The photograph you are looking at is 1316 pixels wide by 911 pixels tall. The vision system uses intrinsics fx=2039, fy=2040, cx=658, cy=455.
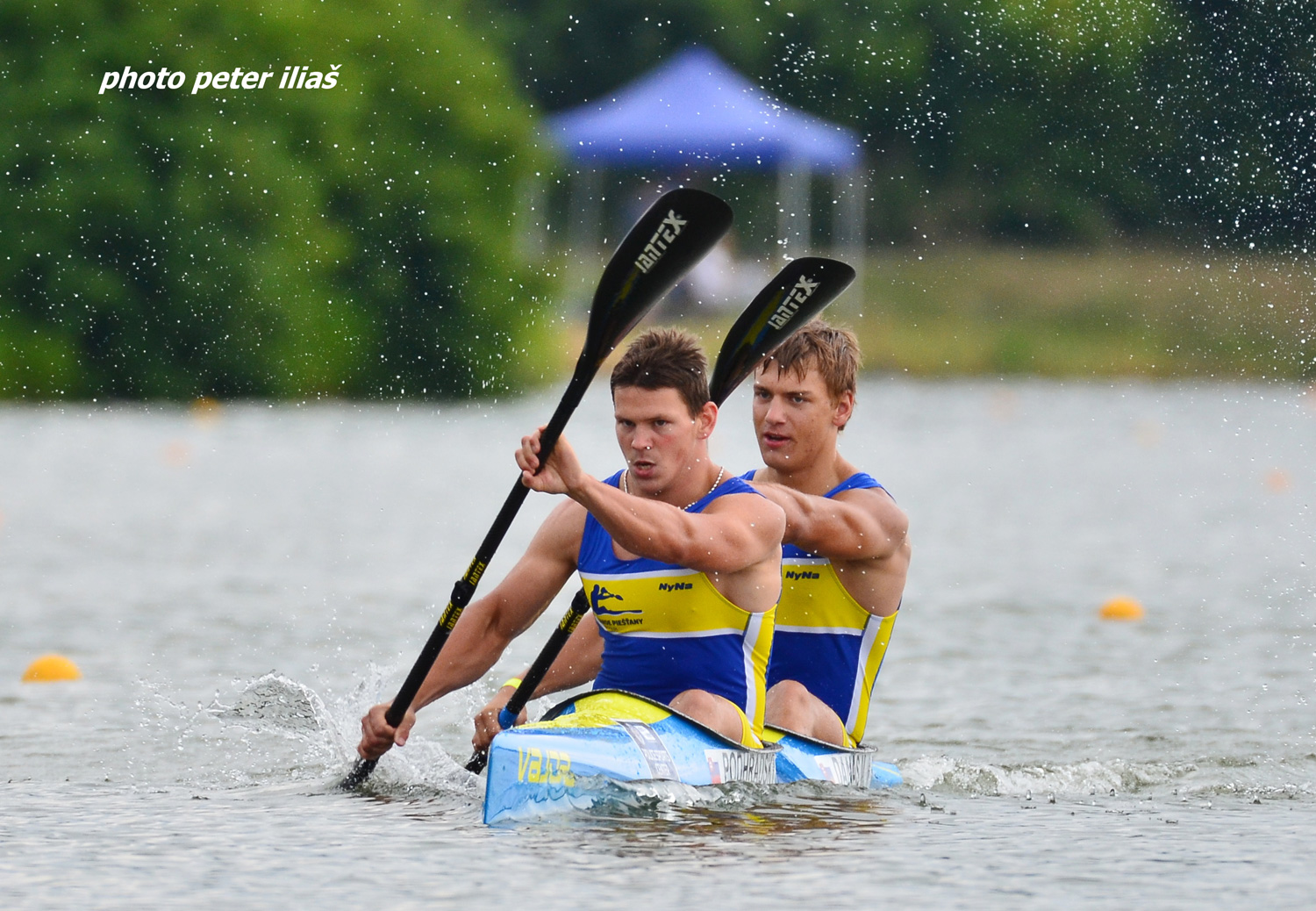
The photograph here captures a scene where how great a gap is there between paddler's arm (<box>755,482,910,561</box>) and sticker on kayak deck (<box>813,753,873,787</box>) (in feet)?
1.82

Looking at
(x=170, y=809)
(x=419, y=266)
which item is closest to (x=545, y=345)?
(x=419, y=266)

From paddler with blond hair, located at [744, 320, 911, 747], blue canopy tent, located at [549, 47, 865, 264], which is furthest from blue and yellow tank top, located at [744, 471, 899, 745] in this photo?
blue canopy tent, located at [549, 47, 865, 264]

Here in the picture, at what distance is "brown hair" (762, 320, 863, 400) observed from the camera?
5.70m

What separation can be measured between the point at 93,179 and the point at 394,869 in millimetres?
18696

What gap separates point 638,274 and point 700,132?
27557 mm

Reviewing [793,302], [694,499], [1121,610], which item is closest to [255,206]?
[1121,610]

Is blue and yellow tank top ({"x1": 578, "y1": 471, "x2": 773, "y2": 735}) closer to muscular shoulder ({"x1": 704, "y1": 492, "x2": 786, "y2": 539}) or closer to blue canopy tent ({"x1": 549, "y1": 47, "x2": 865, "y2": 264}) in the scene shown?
muscular shoulder ({"x1": 704, "y1": 492, "x2": 786, "y2": 539})

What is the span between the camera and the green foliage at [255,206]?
22.2 m

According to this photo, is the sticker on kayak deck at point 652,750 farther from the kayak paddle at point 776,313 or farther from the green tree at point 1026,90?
the green tree at point 1026,90

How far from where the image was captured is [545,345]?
24.9m

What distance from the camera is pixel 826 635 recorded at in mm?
5836

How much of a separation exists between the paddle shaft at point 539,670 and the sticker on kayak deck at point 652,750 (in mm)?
645

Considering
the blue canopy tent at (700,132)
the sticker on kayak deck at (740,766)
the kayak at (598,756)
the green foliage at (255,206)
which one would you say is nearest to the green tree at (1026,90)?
the blue canopy tent at (700,132)

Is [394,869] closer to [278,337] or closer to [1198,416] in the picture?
[278,337]
